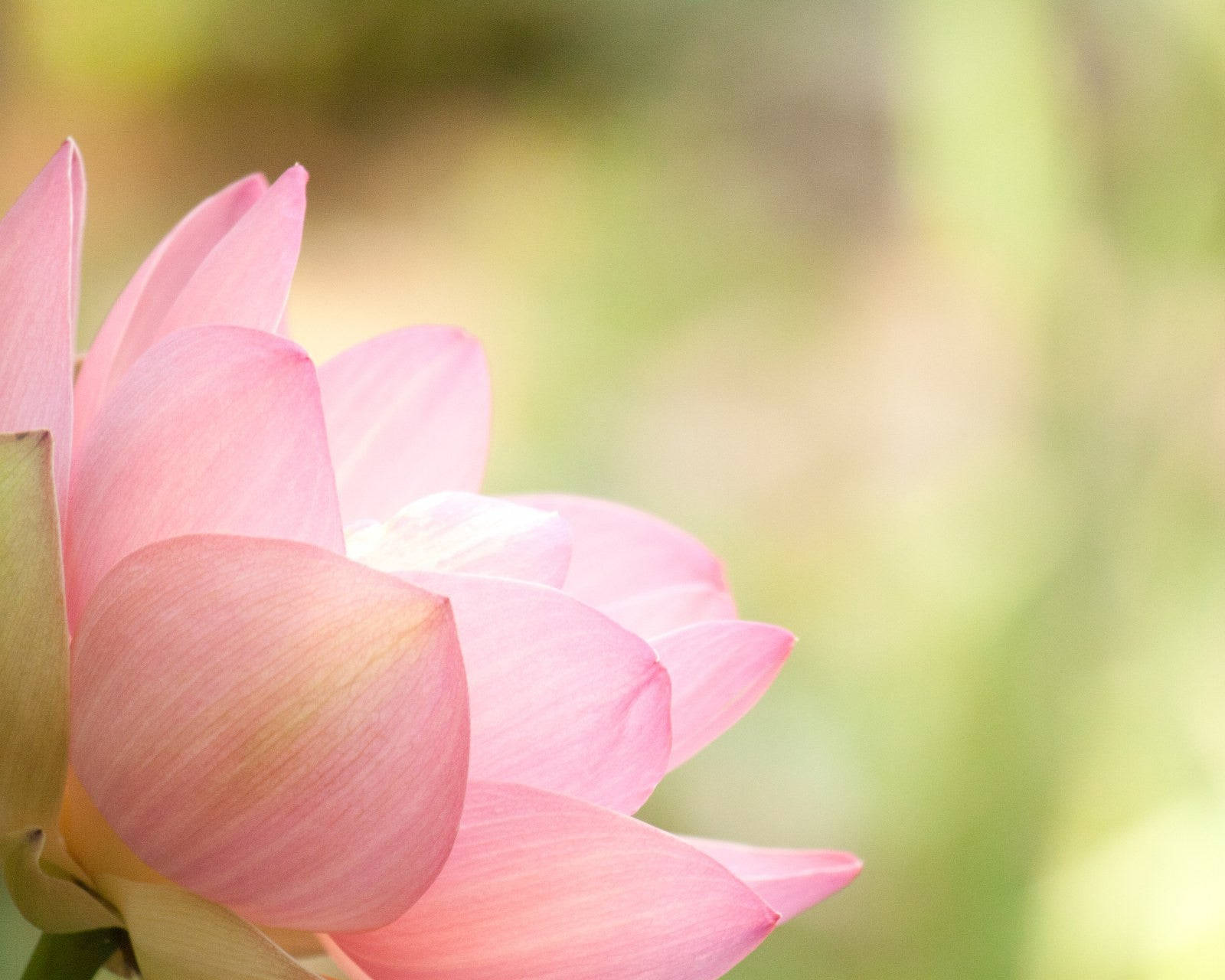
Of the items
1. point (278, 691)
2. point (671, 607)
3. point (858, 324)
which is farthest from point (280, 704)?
point (858, 324)

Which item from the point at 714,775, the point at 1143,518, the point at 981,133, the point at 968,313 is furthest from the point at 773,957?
the point at 968,313

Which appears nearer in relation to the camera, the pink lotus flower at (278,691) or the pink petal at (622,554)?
the pink lotus flower at (278,691)

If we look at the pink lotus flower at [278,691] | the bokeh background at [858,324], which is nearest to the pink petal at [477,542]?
the pink lotus flower at [278,691]

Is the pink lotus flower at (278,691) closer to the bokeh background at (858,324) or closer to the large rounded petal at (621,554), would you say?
the large rounded petal at (621,554)

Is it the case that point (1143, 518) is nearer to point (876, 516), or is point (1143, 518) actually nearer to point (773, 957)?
point (876, 516)

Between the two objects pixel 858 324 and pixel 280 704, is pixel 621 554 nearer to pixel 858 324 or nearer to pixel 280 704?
pixel 280 704

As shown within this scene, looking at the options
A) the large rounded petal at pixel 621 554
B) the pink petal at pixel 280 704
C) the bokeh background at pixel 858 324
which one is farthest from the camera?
the bokeh background at pixel 858 324
